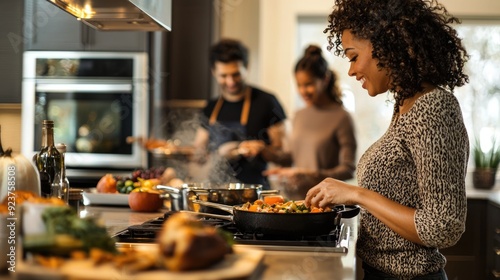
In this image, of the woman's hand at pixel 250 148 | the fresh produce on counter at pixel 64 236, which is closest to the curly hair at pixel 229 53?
the woman's hand at pixel 250 148

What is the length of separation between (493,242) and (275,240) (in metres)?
2.75

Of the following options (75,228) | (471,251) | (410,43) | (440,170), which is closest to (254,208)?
(440,170)

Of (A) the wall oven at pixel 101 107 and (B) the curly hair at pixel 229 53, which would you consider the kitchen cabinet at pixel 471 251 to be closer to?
(B) the curly hair at pixel 229 53

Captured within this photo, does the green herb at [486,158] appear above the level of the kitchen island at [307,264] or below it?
above

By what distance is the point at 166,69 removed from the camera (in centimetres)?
513

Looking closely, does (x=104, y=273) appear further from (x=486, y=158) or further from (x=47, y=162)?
(x=486, y=158)

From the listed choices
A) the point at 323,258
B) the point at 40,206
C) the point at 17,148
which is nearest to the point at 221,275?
the point at 40,206

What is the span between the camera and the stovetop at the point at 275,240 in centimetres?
161

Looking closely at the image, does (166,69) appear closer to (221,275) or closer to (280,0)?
(280,0)

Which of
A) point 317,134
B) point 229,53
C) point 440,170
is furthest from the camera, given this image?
point 229,53

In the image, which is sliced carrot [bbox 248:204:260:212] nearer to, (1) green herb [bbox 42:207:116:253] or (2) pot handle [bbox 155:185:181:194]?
(2) pot handle [bbox 155:185:181:194]

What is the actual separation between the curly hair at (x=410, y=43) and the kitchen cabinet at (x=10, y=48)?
92 centimetres

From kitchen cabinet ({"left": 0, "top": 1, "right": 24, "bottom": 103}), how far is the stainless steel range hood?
14 cm

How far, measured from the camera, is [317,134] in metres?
3.72
